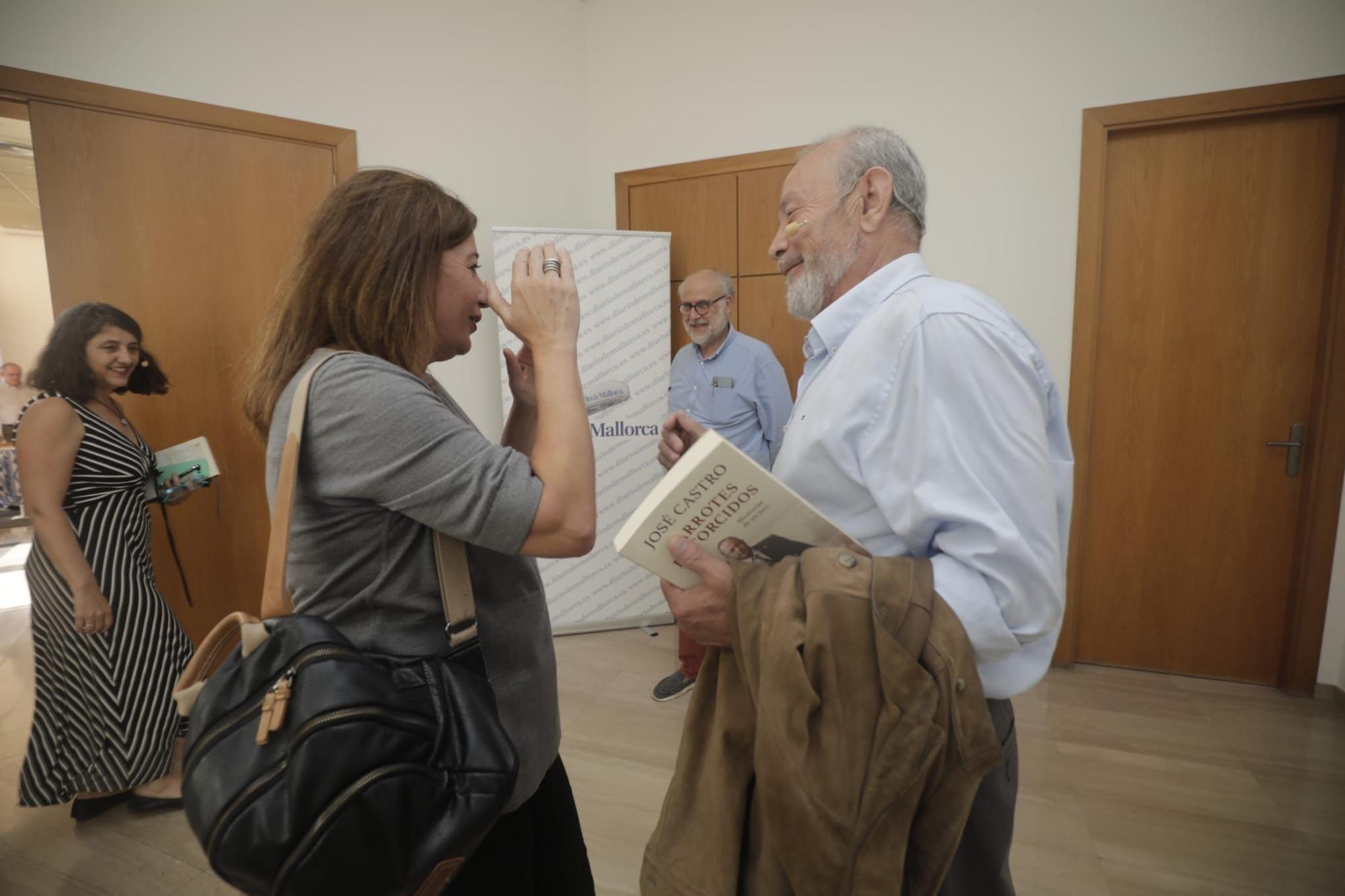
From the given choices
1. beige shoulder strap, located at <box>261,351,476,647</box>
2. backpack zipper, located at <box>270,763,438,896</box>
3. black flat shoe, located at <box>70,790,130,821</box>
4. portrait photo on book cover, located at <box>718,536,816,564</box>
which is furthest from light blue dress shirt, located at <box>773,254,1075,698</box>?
black flat shoe, located at <box>70,790,130,821</box>

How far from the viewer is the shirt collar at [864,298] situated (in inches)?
37.5

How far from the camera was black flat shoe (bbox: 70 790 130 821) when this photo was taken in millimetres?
2102

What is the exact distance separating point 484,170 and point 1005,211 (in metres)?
→ 2.52

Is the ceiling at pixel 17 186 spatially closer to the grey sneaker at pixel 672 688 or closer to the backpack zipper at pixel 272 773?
the grey sneaker at pixel 672 688

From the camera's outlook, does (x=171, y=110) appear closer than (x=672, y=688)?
Yes

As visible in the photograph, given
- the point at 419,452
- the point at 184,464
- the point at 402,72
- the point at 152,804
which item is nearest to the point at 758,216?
the point at 402,72

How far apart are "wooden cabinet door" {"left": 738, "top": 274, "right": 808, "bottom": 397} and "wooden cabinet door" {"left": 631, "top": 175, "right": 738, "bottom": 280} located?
0.49 feet

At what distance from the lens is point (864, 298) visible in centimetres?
96

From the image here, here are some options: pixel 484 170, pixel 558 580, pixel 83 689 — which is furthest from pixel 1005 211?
pixel 83 689

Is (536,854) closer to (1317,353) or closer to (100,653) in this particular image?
(100,653)

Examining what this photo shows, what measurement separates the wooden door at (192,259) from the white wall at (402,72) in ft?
0.62

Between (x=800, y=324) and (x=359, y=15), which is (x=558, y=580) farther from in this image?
(x=359, y=15)

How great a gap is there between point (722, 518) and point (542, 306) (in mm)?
385

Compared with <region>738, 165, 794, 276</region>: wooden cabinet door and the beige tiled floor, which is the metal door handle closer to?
the beige tiled floor
